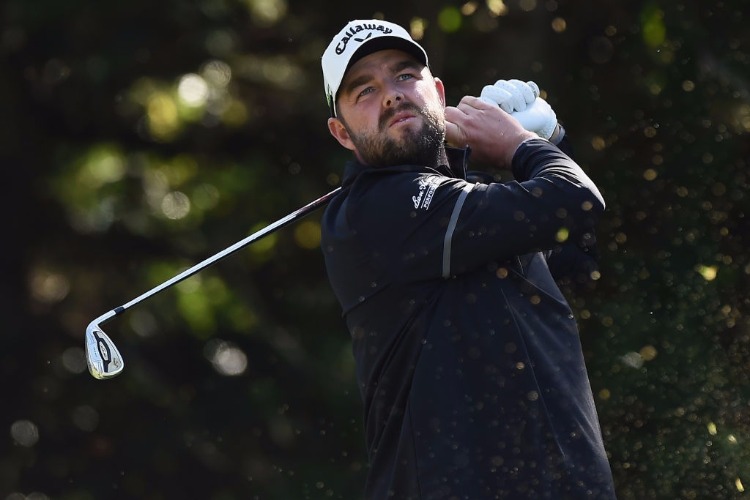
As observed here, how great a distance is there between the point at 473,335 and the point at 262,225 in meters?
3.79

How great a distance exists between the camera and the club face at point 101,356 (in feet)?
11.7

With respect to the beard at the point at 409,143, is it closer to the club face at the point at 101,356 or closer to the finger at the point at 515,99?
the finger at the point at 515,99

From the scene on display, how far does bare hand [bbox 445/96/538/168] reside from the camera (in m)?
3.10

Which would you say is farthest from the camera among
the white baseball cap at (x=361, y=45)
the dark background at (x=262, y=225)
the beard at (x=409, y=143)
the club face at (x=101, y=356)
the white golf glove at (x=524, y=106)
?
the dark background at (x=262, y=225)

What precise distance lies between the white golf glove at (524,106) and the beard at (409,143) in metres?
0.34

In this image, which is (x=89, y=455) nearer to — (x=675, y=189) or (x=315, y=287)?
(x=315, y=287)

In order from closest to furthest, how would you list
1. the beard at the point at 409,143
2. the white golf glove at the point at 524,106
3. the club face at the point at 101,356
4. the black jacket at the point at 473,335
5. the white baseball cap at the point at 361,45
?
the black jacket at the point at 473,335
the beard at the point at 409,143
the white baseball cap at the point at 361,45
the white golf glove at the point at 524,106
the club face at the point at 101,356

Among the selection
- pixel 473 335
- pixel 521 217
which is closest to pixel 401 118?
pixel 521 217

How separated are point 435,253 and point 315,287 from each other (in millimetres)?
3800

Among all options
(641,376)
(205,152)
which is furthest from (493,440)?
(205,152)

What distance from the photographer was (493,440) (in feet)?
9.05

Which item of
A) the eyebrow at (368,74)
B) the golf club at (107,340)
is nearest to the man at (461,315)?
the eyebrow at (368,74)

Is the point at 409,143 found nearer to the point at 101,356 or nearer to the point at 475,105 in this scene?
the point at 475,105

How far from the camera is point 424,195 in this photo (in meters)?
2.86
